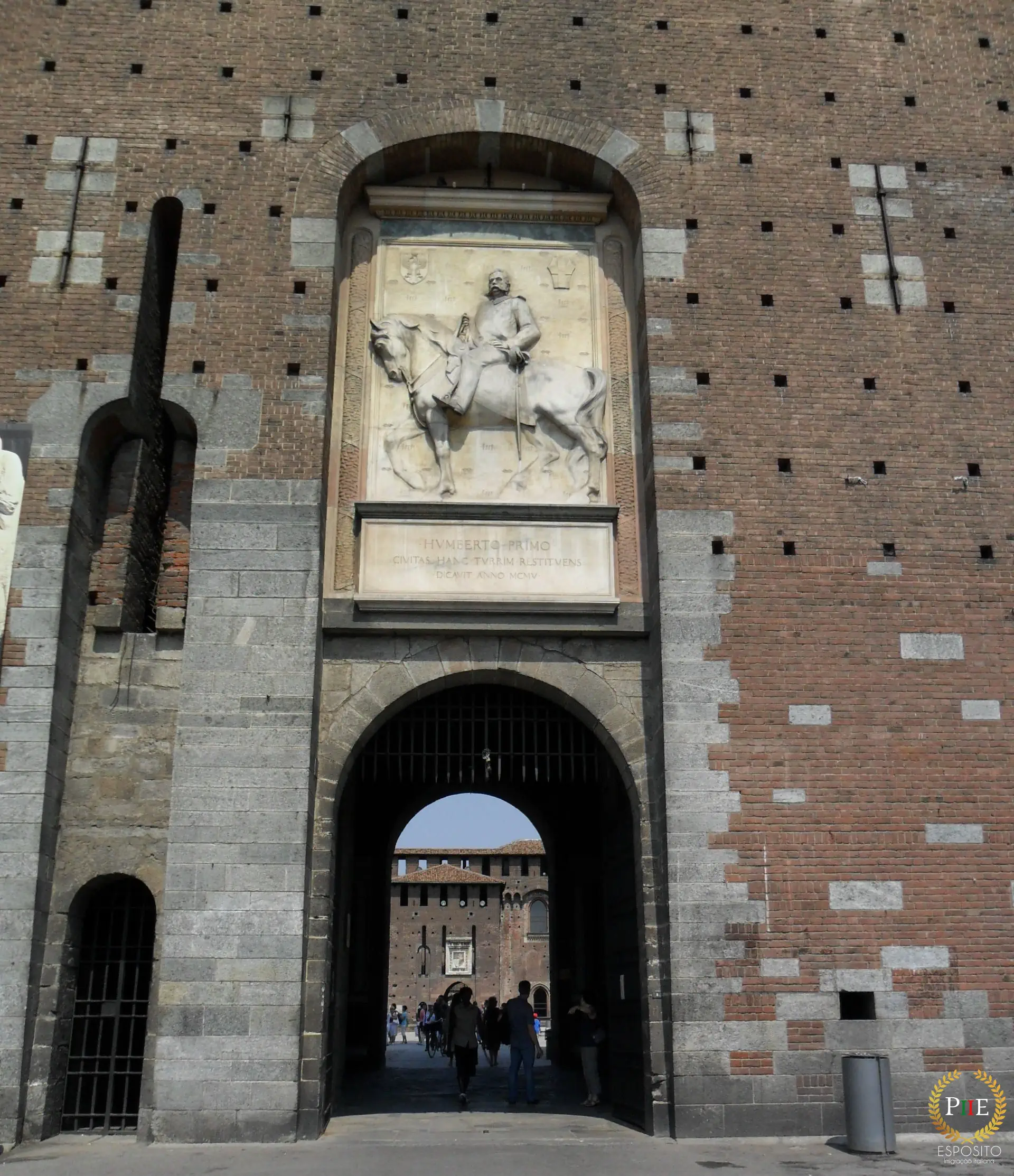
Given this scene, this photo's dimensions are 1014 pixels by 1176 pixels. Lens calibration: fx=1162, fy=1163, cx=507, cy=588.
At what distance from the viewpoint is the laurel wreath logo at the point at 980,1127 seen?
9.34m

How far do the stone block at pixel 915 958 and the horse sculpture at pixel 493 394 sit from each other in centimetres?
488

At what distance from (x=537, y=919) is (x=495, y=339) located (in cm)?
3746

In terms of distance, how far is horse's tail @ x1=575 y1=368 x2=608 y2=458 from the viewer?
1159 cm

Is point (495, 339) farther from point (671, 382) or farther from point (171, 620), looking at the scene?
point (171, 620)

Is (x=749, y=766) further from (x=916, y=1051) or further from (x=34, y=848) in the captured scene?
(x=34, y=848)

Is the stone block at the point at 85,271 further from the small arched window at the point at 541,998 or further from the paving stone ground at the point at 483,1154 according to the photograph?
the small arched window at the point at 541,998

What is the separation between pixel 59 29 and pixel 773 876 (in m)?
11.4

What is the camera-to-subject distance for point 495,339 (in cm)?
1181

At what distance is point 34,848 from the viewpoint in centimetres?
970

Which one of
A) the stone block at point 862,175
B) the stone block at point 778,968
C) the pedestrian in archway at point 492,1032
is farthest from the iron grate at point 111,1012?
the stone block at point 862,175

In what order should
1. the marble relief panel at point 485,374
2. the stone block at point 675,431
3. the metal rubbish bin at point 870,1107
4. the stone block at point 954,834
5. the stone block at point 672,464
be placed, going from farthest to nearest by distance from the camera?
the marble relief panel at point 485,374
the stone block at point 675,431
the stone block at point 672,464
the stone block at point 954,834
the metal rubbish bin at point 870,1107

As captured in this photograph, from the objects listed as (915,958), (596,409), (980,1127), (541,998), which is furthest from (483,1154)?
(541,998)

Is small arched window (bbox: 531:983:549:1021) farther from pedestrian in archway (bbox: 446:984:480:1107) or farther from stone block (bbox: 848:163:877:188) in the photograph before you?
stone block (bbox: 848:163:877:188)

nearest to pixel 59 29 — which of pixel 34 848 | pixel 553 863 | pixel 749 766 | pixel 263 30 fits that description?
pixel 263 30
